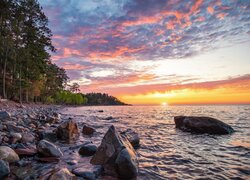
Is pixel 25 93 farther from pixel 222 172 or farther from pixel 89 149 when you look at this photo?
pixel 222 172

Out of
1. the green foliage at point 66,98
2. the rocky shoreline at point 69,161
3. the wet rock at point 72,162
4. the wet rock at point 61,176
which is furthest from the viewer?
the green foliage at point 66,98

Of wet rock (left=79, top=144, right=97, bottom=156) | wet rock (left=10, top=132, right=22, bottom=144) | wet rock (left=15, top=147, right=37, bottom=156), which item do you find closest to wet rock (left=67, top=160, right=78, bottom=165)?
wet rock (left=79, top=144, right=97, bottom=156)

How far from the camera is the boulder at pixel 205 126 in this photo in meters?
15.1

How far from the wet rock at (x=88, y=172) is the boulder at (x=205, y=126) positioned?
1165 centimetres

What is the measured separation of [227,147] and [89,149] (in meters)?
7.25

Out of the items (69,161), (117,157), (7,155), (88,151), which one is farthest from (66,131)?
(117,157)

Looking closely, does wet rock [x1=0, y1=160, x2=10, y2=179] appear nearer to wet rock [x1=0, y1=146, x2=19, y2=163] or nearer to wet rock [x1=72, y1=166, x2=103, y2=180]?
wet rock [x1=0, y1=146, x2=19, y2=163]

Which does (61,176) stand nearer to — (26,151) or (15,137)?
(26,151)

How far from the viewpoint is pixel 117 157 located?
20.4 ft

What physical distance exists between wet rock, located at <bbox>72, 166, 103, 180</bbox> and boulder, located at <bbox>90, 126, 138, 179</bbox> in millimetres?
418

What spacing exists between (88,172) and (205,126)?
40.3 feet

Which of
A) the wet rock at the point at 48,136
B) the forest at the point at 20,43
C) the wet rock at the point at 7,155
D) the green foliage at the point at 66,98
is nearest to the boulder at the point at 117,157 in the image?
the wet rock at the point at 7,155

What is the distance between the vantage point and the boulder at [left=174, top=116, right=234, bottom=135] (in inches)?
593

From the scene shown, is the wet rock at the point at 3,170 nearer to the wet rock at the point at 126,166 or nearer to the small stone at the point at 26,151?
the small stone at the point at 26,151
